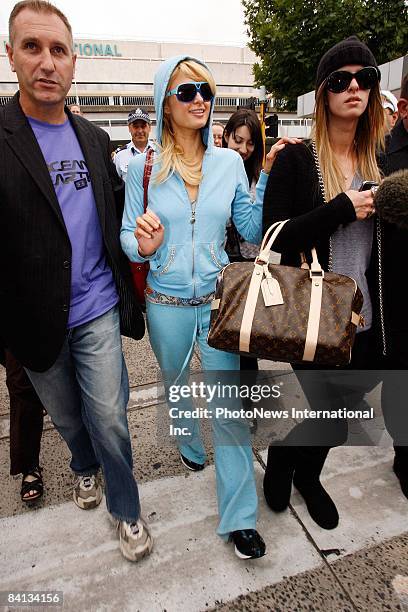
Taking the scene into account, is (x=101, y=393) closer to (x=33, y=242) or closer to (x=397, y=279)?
(x=33, y=242)

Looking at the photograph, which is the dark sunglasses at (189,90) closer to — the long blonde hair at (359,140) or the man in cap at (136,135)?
the long blonde hair at (359,140)

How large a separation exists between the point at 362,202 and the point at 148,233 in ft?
2.85

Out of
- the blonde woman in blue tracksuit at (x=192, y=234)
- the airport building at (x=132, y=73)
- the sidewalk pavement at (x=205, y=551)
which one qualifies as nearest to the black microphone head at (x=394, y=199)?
the blonde woman in blue tracksuit at (x=192, y=234)

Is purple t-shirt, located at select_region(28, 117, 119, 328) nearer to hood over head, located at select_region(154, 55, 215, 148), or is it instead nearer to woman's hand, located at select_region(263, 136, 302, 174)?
hood over head, located at select_region(154, 55, 215, 148)

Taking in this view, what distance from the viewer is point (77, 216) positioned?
5.87 ft

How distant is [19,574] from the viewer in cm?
190

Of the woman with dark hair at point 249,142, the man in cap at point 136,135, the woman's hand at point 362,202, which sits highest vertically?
the man in cap at point 136,135

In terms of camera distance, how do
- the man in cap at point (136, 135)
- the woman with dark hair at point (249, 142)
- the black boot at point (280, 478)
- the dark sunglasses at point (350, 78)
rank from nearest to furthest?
the dark sunglasses at point (350, 78)
the black boot at point (280, 478)
the woman with dark hair at point (249, 142)
the man in cap at point (136, 135)

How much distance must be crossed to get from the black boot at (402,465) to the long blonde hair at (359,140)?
1443 mm

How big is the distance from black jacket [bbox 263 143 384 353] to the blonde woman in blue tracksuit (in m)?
0.17

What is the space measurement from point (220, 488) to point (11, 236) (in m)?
1.46

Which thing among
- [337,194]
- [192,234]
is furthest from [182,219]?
[337,194]

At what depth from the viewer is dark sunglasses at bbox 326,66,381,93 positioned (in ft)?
5.42

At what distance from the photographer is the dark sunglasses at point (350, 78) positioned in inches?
65.1
